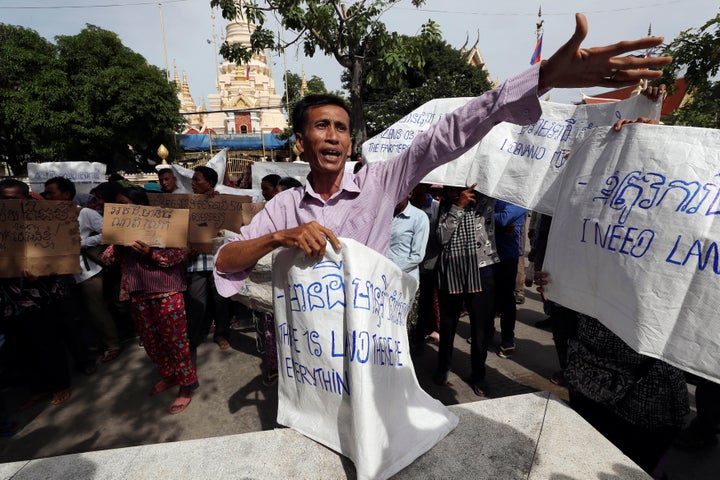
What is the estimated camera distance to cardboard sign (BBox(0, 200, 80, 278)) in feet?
8.84

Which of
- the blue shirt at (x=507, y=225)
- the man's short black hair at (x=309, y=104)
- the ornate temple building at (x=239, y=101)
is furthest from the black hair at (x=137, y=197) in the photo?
the ornate temple building at (x=239, y=101)

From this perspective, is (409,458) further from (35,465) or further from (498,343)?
(498,343)

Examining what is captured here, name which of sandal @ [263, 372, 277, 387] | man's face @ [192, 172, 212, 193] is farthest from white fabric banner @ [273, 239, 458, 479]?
man's face @ [192, 172, 212, 193]

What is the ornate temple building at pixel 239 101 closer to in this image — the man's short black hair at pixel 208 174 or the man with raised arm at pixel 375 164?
the man's short black hair at pixel 208 174

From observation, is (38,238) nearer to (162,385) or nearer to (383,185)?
(162,385)

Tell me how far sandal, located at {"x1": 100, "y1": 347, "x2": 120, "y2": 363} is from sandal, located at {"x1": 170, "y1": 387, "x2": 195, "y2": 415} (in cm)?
137

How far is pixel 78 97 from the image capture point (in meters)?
18.5

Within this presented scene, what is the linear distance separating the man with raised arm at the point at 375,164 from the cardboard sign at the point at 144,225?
5.79 ft

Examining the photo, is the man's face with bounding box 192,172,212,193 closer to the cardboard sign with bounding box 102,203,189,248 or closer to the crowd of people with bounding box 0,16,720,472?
the crowd of people with bounding box 0,16,720,472

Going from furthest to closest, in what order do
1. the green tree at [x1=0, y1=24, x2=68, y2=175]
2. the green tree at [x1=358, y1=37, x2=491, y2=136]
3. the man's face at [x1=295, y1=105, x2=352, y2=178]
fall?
the green tree at [x1=0, y1=24, x2=68, y2=175], the green tree at [x1=358, y1=37, x2=491, y2=136], the man's face at [x1=295, y1=105, x2=352, y2=178]

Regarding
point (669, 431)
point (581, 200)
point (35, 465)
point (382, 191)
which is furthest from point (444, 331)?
point (35, 465)

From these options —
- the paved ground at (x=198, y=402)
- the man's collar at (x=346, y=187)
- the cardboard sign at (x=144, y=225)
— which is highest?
the man's collar at (x=346, y=187)

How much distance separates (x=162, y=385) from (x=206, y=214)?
1695 mm

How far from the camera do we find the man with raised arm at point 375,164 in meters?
1.01
